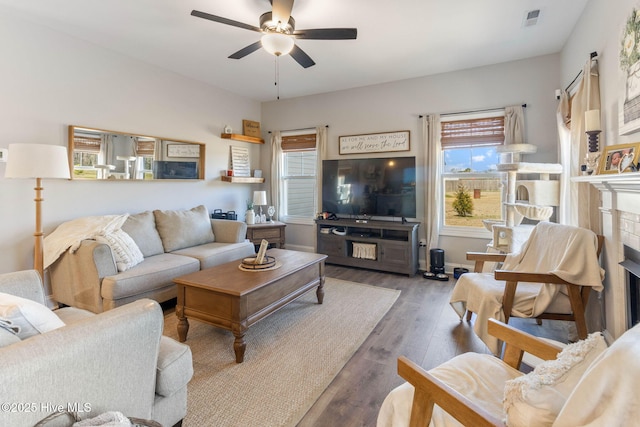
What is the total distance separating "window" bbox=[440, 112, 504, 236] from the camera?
400 cm

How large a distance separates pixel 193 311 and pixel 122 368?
1.30 meters

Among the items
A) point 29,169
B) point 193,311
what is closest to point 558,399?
point 193,311

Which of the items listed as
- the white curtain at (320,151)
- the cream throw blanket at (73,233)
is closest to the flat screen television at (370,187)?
the white curtain at (320,151)

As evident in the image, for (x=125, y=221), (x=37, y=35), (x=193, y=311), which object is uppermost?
(x=37, y=35)

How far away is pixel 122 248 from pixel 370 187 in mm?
3207

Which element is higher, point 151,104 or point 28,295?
point 151,104

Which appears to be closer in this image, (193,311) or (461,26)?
(193,311)

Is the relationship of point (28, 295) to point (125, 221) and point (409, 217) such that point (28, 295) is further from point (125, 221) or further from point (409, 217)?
point (409, 217)

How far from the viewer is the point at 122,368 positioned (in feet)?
3.43

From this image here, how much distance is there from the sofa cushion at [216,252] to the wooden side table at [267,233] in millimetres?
669

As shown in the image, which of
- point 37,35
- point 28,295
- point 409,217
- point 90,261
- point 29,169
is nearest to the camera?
point 28,295

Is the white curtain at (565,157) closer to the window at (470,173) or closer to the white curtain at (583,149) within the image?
the white curtain at (583,149)

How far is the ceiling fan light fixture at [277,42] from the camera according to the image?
2438 mm

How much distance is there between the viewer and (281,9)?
2.36 metres
